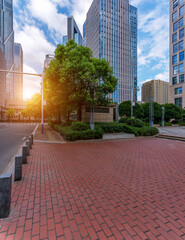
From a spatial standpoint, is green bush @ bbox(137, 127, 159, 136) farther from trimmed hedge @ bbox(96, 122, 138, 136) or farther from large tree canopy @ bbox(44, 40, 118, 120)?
large tree canopy @ bbox(44, 40, 118, 120)

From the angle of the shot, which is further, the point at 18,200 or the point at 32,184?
the point at 32,184

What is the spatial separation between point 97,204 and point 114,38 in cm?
10448

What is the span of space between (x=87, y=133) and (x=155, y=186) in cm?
853

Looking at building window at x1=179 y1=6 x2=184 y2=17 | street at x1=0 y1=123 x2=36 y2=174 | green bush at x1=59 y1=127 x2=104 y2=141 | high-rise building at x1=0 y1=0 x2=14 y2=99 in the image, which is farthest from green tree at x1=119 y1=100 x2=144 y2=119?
high-rise building at x1=0 y1=0 x2=14 y2=99

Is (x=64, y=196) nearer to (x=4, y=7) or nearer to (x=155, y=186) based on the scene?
(x=155, y=186)

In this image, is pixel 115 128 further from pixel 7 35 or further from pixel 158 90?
pixel 7 35

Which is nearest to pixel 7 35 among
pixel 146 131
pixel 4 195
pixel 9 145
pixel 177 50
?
pixel 177 50

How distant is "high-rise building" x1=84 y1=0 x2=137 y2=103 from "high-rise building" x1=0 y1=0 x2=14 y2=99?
8255cm

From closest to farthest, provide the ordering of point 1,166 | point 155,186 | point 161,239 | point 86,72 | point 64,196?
point 161,239, point 64,196, point 155,186, point 1,166, point 86,72

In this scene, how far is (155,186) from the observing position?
149 inches

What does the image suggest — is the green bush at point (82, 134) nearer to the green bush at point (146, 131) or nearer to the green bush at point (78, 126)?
the green bush at point (78, 126)

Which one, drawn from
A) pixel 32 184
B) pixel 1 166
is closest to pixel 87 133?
pixel 1 166

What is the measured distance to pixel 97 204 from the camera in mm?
2914

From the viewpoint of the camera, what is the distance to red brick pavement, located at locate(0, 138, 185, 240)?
219 centimetres
